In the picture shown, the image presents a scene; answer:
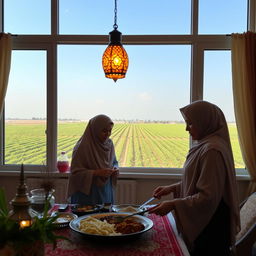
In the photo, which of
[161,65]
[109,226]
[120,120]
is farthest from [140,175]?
[109,226]

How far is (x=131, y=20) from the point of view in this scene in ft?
11.8

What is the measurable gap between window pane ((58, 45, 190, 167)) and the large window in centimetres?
1

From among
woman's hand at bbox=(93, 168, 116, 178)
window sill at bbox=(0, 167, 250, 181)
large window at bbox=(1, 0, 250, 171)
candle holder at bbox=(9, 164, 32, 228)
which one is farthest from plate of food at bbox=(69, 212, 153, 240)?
large window at bbox=(1, 0, 250, 171)

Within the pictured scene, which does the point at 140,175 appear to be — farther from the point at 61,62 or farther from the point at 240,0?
the point at 240,0

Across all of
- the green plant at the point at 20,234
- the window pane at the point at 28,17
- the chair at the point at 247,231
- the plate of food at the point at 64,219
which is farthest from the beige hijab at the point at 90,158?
the window pane at the point at 28,17

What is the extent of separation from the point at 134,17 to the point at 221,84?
51.3 inches

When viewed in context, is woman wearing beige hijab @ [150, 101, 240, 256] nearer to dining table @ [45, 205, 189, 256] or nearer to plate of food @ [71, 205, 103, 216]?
dining table @ [45, 205, 189, 256]

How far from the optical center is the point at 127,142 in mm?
3744

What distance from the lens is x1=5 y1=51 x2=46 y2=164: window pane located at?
12.2 feet

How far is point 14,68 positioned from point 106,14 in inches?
51.4

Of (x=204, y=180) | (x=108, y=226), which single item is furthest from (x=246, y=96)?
(x=108, y=226)

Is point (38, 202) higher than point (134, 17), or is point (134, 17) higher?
point (134, 17)

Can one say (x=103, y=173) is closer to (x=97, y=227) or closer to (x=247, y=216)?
(x=97, y=227)

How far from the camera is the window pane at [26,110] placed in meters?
3.71
